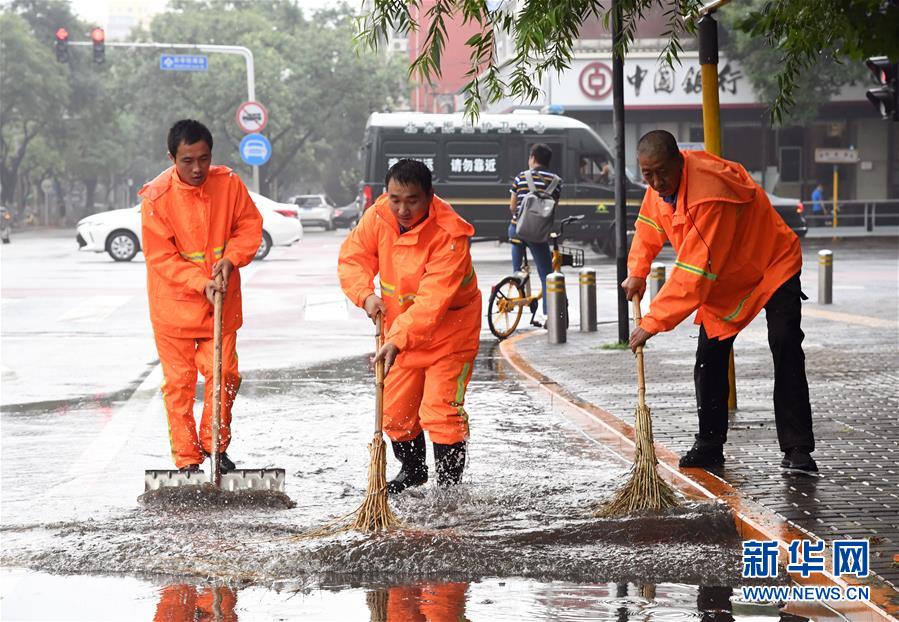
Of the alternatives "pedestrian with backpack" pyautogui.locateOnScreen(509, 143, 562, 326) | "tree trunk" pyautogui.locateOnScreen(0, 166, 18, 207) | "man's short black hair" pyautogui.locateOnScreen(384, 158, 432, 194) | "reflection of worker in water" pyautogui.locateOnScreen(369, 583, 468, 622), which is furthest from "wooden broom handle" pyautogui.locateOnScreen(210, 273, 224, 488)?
"tree trunk" pyautogui.locateOnScreen(0, 166, 18, 207)

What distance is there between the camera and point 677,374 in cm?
1141

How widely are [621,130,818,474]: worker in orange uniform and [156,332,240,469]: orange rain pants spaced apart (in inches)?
80.4

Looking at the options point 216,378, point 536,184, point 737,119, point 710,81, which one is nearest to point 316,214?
point 737,119

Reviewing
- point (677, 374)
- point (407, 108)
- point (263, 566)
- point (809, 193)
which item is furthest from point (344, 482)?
point (407, 108)

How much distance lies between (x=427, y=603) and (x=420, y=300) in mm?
1596

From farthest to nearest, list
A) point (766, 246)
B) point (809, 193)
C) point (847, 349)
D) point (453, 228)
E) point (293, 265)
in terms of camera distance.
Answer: point (809, 193) → point (293, 265) → point (847, 349) → point (766, 246) → point (453, 228)

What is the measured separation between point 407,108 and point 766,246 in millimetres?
81155

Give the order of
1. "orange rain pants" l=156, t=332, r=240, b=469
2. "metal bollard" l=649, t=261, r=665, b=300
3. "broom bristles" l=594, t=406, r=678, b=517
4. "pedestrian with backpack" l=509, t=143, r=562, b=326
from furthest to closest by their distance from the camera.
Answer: "metal bollard" l=649, t=261, r=665, b=300 → "pedestrian with backpack" l=509, t=143, r=562, b=326 → "orange rain pants" l=156, t=332, r=240, b=469 → "broom bristles" l=594, t=406, r=678, b=517

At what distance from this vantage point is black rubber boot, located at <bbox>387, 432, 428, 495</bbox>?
693cm

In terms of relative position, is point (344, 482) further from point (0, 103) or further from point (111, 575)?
point (0, 103)

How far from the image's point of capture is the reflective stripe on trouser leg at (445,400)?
6590 mm

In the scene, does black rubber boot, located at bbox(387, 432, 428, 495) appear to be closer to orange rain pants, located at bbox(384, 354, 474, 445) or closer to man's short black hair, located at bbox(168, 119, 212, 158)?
orange rain pants, located at bbox(384, 354, 474, 445)

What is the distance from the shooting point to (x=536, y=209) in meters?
15.4

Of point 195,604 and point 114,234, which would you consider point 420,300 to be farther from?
point 114,234
